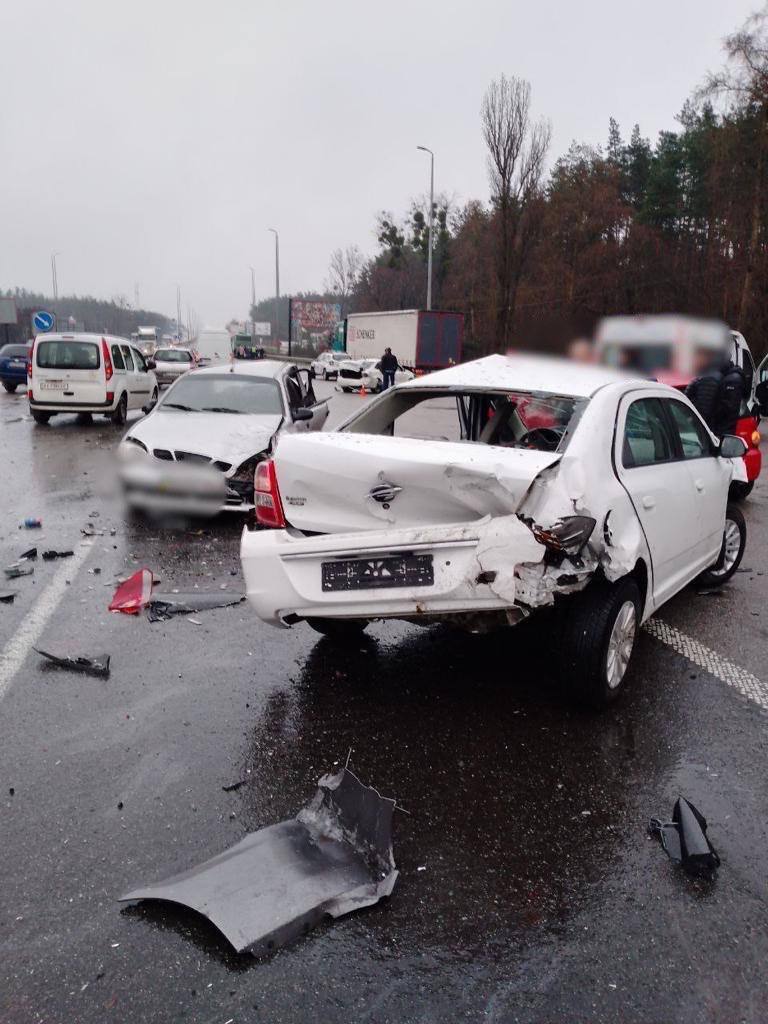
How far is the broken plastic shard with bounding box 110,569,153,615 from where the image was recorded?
5.65 m

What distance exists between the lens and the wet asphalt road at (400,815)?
7.52 ft

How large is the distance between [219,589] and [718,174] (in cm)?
3032

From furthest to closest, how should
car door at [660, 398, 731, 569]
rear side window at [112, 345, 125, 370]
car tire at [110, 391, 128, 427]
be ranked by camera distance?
car tire at [110, 391, 128, 427]
rear side window at [112, 345, 125, 370]
car door at [660, 398, 731, 569]

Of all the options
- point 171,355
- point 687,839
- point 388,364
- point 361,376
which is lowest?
point 361,376

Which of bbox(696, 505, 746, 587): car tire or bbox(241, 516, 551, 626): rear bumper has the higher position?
bbox(241, 516, 551, 626): rear bumper

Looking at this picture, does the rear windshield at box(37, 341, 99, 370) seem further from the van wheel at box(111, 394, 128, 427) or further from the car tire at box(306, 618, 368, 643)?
the car tire at box(306, 618, 368, 643)

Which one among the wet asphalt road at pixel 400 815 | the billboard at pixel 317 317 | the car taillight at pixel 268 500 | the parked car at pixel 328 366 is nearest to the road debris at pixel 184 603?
the wet asphalt road at pixel 400 815

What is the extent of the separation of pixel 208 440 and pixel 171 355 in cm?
2539

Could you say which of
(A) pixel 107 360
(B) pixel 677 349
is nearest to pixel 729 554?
(B) pixel 677 349

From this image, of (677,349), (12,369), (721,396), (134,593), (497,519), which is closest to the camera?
(497,519)

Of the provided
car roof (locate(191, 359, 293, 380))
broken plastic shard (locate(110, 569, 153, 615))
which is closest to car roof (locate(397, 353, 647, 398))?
broken plastic shard (locate(110, 569, 153, 615))

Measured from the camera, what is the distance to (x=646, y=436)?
15.0ft

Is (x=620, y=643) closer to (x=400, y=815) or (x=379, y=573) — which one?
(x=379, y=573)

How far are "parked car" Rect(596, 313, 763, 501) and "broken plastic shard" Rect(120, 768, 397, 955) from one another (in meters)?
7.61
